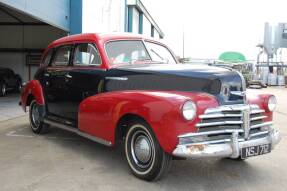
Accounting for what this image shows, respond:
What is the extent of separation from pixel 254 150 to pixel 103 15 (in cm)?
1443

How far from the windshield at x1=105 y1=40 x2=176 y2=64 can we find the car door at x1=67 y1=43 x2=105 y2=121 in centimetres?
23

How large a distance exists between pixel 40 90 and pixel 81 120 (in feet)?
5.80

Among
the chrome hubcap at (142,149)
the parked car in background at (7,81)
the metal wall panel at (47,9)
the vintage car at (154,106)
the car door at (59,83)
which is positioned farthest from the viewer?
the parked car in background at (7,81)

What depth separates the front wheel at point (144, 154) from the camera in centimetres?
463

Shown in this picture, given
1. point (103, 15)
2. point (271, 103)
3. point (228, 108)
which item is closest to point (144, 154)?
point (228, 108)

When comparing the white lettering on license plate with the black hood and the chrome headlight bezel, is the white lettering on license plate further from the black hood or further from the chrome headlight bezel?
the chrome headlight bezel

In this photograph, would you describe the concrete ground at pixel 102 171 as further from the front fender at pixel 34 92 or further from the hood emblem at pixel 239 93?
the hood emblem at pixel 239 93

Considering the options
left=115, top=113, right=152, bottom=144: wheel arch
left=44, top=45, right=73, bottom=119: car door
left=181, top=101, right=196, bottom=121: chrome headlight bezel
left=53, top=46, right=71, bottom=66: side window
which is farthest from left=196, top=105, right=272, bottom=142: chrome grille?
left=53, top=46, right=71, bottom=66: side window

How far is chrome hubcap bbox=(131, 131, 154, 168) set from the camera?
4832mm

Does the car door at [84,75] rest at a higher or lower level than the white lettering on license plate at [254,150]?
higher

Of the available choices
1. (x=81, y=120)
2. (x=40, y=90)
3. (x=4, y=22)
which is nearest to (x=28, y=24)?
(x=4, y=22)

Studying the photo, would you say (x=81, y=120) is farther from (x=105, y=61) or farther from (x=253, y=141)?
(x=253, y=141)

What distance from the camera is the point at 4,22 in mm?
20891

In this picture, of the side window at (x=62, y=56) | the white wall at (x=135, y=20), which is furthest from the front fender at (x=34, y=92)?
the white wall at (x=135, y=20)
